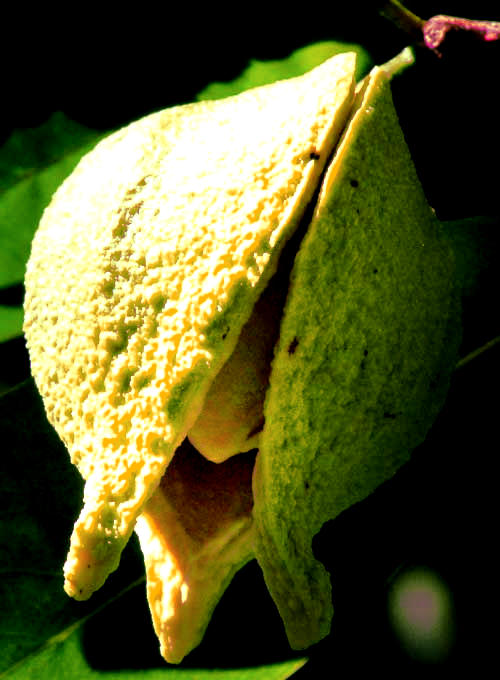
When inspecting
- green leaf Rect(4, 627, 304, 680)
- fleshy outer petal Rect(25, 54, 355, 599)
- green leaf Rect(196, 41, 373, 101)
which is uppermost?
fleshy outer petal Rect(25, 54, 355, 599)

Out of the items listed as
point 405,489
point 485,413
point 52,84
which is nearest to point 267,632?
point 405,489

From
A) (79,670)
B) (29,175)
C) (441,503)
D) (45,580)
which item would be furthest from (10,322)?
(441,503)

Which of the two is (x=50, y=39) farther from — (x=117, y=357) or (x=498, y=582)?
(x=498, y=582)

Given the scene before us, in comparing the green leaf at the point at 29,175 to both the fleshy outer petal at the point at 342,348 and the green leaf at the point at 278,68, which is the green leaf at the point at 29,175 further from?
the fleshy outer petal at the point at 342,348

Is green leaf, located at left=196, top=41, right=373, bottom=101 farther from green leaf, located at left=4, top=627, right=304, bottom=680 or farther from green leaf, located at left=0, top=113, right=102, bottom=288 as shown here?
green leaf, located at left=4, top=627, right=304, bottom=680

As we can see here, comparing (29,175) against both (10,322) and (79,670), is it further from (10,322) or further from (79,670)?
(79,670)

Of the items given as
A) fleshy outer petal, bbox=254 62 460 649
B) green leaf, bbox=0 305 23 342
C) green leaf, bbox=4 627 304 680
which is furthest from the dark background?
green leaf, bbox=0 305 23 342
